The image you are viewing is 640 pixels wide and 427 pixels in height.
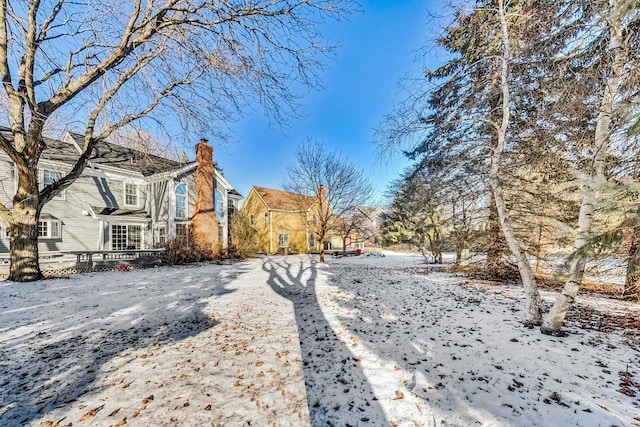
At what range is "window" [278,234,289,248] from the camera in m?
25.2

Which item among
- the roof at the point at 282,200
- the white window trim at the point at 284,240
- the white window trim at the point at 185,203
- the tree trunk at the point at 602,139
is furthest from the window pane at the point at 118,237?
the tree trunk at the point at 602,139

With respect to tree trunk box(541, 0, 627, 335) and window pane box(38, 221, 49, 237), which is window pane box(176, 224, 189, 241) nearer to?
window pane box(38, 221, 49, 237)

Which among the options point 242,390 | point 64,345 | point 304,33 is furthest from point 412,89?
point 64,345

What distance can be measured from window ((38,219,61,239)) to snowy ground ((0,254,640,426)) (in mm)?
10278

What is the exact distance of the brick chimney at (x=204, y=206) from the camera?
623 inches

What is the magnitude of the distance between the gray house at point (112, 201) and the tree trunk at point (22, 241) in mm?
6275

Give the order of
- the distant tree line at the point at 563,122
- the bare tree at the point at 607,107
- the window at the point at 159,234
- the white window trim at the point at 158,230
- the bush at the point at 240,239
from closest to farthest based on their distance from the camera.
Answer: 1. the distant tree line at the point at 563,122
2. the bare tree at the point at 607,107
3. the white window trim at the point at 158,230
4. the window at the point at 159,234
5. the bush at the point at 240,239

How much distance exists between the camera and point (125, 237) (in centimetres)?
1691

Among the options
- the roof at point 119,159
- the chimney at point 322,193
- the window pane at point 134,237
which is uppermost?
the roof at point 119,159

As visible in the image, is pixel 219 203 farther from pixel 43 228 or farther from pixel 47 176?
pixel 43 228

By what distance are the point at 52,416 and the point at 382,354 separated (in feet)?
12.6

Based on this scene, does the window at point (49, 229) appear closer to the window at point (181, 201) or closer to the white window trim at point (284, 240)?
the window at point (181, 201)

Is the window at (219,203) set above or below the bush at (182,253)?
above

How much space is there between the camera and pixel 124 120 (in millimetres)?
8477
